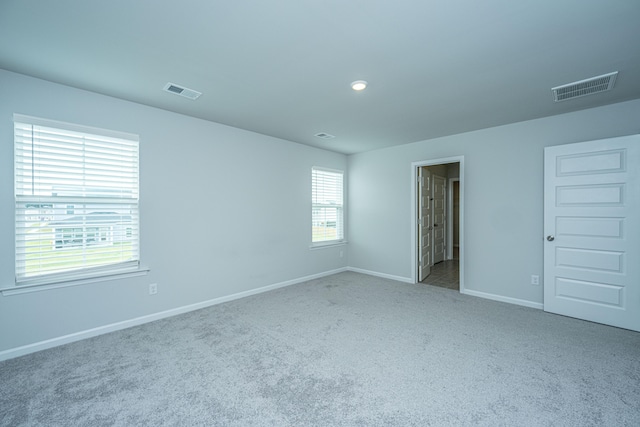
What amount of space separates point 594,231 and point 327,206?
12.8 ft

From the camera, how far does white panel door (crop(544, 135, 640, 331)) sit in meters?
3.05

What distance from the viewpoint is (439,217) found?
22.0 ft

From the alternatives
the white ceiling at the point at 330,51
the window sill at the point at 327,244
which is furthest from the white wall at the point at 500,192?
the window sill at the point at 327,244

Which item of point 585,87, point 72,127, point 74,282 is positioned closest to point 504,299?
point 585,87

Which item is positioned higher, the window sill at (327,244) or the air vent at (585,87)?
the air vent at (585,87)

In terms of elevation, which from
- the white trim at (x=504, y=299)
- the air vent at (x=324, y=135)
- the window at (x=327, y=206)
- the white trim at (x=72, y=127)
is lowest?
the white trim at (x=504, y=299)

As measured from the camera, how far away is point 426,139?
4.75 metres

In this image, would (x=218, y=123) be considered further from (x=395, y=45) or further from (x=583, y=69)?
(x=583, y=69)

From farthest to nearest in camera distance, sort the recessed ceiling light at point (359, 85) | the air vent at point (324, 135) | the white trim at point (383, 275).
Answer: the white trim at point (383, 275) → the air vent at point (324, 135) → the recessed ceiling light at point (359, 85)

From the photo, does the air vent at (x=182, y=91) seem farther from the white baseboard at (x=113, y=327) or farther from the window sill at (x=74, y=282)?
the white baseboard at (x=113, y=327)

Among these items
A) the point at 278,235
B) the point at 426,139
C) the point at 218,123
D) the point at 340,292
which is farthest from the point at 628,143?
the point at 218,123

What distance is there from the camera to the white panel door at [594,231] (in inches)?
120

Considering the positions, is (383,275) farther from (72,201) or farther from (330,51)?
(72,201)

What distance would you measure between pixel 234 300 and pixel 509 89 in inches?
168
